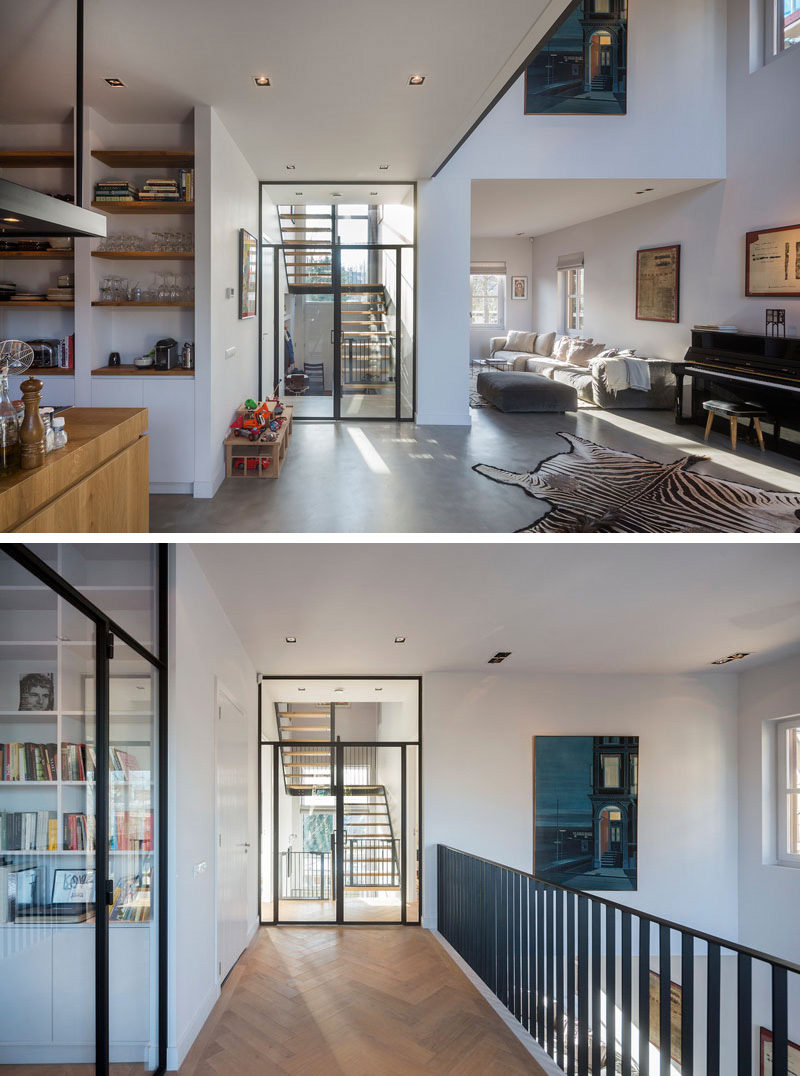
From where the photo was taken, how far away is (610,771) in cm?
843

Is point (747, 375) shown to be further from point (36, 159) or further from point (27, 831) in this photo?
point (27, 831)

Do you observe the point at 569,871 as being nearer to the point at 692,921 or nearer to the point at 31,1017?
the point at 692,921

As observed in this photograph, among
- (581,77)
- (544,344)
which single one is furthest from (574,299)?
(581,77)

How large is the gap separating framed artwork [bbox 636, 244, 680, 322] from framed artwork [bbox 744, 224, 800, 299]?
5.19 feet

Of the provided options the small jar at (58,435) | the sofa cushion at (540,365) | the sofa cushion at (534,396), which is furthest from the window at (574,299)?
the small jar at (58,435)

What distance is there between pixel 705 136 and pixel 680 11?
114 cm

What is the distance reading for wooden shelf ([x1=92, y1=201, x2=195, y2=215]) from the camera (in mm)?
6035

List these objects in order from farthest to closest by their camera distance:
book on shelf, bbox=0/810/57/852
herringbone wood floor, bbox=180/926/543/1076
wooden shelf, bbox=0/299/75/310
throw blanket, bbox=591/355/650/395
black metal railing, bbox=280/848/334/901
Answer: throw blanket, bbox=591/355/650/395 < black metal railing, bbox=280/848/334/901 < wooden shelf, bbox=0/299/75/310 < herringbone wood floor, bbox=180/926/543/1076 < book on shelf, bbox=0/810/57/852

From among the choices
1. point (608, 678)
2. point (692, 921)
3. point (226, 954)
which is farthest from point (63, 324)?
point (692, 921)

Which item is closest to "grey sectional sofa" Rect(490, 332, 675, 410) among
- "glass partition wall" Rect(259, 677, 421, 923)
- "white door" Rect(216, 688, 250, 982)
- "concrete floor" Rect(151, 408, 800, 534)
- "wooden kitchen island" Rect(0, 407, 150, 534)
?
"concrete floor" Rect(151, 408, 800, 534)

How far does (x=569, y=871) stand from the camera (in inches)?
329

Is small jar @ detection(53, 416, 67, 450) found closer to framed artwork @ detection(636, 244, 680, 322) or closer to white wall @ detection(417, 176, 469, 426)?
white wall @ detection(417, 176, 469, 426)

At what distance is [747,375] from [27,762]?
6.91 m

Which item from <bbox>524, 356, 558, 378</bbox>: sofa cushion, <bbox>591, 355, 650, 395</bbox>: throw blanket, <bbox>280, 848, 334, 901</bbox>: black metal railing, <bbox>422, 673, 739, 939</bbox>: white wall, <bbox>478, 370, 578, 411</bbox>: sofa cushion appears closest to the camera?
<bbox>422, 673, 739, 939</bbox>: white wall
